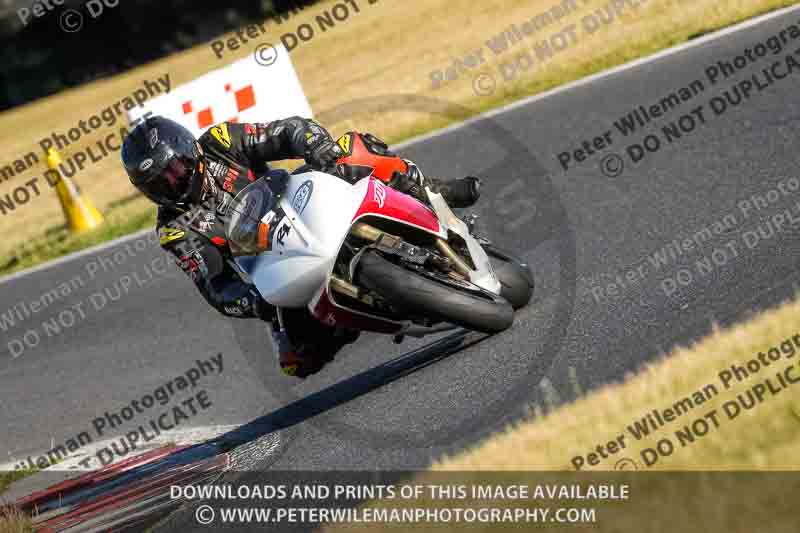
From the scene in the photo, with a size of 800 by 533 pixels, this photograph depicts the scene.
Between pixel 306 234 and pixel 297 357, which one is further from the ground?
pixel 306 234

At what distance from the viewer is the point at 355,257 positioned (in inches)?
193

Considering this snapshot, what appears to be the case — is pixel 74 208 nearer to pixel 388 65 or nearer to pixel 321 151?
pixel 388 65

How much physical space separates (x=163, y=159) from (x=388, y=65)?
53.3 feet

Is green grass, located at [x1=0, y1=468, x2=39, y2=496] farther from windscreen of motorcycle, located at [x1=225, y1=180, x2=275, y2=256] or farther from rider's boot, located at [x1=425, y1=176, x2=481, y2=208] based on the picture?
rider's boot, located at [x1=425, y1=176, x2=481, y2=208]

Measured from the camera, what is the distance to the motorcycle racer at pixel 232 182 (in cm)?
529

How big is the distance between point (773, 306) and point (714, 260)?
975mm

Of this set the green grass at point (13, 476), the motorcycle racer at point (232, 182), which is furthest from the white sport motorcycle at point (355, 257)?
the green grass at point (13, 476)

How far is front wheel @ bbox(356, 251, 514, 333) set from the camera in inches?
188

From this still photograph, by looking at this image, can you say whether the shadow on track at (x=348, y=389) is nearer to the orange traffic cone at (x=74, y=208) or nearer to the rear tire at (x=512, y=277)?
the rear tire at (x=512, y=277)

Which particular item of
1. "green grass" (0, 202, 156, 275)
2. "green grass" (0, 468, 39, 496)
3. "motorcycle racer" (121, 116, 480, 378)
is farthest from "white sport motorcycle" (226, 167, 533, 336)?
"green grass" (0, 202, 156, 275)

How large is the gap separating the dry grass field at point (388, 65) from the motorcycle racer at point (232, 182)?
748 cm

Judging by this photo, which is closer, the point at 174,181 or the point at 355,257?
the point at 355,257

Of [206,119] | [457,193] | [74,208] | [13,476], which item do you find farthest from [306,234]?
[74,208]

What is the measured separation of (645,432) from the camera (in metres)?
3.94
